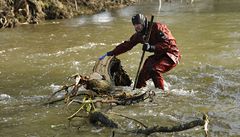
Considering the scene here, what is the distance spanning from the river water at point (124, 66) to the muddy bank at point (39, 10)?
2.50 feet

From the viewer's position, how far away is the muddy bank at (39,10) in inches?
798

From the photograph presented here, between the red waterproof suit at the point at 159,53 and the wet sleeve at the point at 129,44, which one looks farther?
the wet sleeve at the point at 129,44

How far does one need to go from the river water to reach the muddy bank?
2.50 ft

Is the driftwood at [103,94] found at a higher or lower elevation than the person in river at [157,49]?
lower

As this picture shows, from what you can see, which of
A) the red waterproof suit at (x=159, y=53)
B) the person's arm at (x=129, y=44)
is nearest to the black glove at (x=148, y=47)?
the red waterproof suit at (x=159, y=53)

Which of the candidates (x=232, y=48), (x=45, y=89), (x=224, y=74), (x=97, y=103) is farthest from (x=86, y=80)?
(x=232, y=48)

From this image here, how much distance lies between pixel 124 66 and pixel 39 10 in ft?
38.4

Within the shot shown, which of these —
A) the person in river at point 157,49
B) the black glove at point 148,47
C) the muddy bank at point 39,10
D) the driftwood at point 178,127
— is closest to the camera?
the driftwood at point 178,127

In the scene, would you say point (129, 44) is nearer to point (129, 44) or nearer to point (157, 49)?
point (129, 44)

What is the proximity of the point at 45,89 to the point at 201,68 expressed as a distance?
3865 mm

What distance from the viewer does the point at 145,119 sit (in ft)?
23.3

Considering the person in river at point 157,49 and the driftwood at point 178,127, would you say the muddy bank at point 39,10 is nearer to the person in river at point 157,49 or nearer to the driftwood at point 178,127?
the person in river at point 157,49

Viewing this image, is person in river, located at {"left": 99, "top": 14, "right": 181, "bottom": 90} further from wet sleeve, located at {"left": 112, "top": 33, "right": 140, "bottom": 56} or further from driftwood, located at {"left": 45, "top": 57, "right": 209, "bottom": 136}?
driftwood, located at {"left": 45, "top": 57, "right": 209, "bottom": 136}

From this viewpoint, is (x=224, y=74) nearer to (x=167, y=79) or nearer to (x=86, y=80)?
(x=167, y=79)
